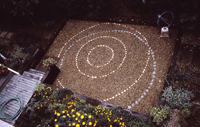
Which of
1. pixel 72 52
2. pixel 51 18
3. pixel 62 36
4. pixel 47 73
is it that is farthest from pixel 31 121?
pixel 51 18

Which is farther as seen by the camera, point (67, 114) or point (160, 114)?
point (160, 114)

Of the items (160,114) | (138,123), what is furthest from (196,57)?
(138,123)

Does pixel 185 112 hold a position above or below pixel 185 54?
below

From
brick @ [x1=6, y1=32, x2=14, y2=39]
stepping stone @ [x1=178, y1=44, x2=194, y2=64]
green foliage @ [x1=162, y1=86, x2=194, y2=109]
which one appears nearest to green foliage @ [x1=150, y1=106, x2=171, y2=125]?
green foliage @ [x1=162, y1=86, x2=194, y2=109]

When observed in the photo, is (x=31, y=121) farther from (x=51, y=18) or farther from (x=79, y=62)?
(x=51, y=18)

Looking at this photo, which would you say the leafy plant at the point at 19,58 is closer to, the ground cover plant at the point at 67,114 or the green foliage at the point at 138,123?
the ground cover plant at the point at 67,114

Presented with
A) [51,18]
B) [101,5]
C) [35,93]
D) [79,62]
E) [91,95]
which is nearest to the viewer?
[35,93]

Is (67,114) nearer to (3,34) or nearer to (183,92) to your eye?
(183,92)
